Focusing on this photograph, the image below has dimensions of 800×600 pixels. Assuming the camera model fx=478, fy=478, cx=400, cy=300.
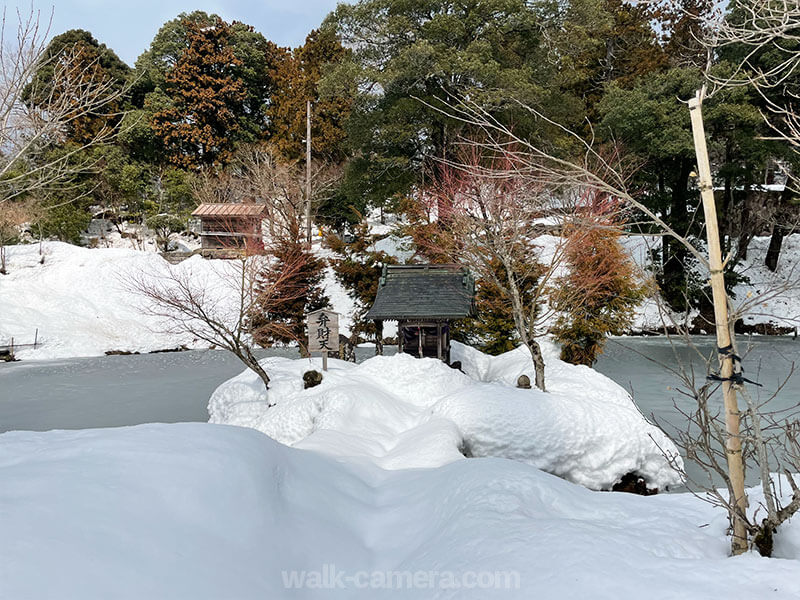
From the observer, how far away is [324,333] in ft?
29.1

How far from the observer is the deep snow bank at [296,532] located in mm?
1935

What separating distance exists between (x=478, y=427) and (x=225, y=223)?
52.5 ft

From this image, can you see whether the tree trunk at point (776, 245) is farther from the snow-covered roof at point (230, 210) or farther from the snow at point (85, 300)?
the snow-covered roof at point (230, 210)

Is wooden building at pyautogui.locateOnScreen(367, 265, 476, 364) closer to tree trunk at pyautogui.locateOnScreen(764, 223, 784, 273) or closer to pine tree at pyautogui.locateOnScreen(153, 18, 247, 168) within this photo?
tree trunk at pyautogui.locateOnScreen(764, 223, 784, 273)

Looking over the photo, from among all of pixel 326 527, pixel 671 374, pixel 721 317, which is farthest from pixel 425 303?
pixel 721 317

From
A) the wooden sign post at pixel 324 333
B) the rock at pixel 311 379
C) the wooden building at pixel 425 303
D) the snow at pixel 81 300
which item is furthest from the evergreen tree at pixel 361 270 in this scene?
the rock at pixel 311 379

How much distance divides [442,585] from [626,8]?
2513cm

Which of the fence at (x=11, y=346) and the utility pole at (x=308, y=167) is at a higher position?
the utility pole at (x=308, y=167)

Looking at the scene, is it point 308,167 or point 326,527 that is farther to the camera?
point 308,167

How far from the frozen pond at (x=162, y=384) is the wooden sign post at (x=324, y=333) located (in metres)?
2.62

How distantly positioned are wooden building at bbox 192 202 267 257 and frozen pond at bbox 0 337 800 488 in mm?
5903

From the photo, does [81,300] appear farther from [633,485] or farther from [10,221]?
[633,485]

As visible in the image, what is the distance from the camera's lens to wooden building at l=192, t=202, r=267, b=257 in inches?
747

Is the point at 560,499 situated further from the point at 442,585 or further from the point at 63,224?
the point at 63,224
